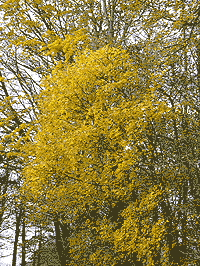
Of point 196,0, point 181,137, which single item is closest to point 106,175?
point 181,137

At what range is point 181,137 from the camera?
641cm

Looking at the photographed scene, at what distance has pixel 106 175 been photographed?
19.8 ft

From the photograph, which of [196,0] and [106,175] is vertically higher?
[196,0]

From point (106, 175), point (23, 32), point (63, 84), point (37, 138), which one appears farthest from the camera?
point (23, 32)

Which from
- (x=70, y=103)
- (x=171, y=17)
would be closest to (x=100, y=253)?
(x=70, y=103)

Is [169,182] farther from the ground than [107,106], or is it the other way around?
[107,106]

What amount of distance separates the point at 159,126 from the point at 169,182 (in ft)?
4.82

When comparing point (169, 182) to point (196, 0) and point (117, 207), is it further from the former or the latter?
point (196, 0)

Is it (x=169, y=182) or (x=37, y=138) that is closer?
(x=169, y=182)

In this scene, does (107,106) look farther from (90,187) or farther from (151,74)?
(90,187)

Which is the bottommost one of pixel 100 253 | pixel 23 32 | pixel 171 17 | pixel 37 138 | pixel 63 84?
pixel 100 253

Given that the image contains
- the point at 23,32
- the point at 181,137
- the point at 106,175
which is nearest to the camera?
the point at 106,175

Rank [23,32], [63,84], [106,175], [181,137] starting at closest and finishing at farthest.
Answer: [106,175] < [181,137] < [63,84] < [23,32]

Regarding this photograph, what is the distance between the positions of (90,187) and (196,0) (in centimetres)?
576
